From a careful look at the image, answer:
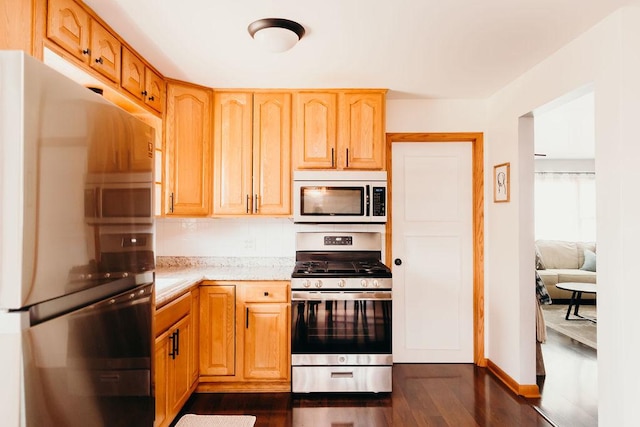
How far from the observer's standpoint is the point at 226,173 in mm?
3121

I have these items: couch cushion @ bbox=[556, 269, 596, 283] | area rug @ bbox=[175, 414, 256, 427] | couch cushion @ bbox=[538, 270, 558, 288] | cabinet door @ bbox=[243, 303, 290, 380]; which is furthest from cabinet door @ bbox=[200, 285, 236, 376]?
couch cushion @ bbox=[556, 269, 596, 283]

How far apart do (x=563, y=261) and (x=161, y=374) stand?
242 inches

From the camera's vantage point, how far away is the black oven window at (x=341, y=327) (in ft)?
8.98

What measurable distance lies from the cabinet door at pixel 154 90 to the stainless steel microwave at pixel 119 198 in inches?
63.5

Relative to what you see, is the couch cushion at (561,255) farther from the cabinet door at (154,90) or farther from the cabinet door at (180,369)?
the cabinet door at (154,90)

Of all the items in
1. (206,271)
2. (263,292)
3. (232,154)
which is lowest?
(263,292)

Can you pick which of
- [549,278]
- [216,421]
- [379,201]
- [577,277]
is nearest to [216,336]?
[216,421]

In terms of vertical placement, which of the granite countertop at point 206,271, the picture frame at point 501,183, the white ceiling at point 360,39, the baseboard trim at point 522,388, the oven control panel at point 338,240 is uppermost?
the white ceiling at point 360,39

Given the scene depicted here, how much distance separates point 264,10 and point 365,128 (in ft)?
4.61

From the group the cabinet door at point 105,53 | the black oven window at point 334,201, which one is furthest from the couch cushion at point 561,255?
the cabinet door at point 105,53

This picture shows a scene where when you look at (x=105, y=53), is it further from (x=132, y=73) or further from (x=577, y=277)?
(x=577, y=277)

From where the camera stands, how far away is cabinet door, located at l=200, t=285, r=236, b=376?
279 centimetres

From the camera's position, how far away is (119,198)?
1074 mm

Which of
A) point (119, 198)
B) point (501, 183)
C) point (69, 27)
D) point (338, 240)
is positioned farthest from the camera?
point (338, 240)
